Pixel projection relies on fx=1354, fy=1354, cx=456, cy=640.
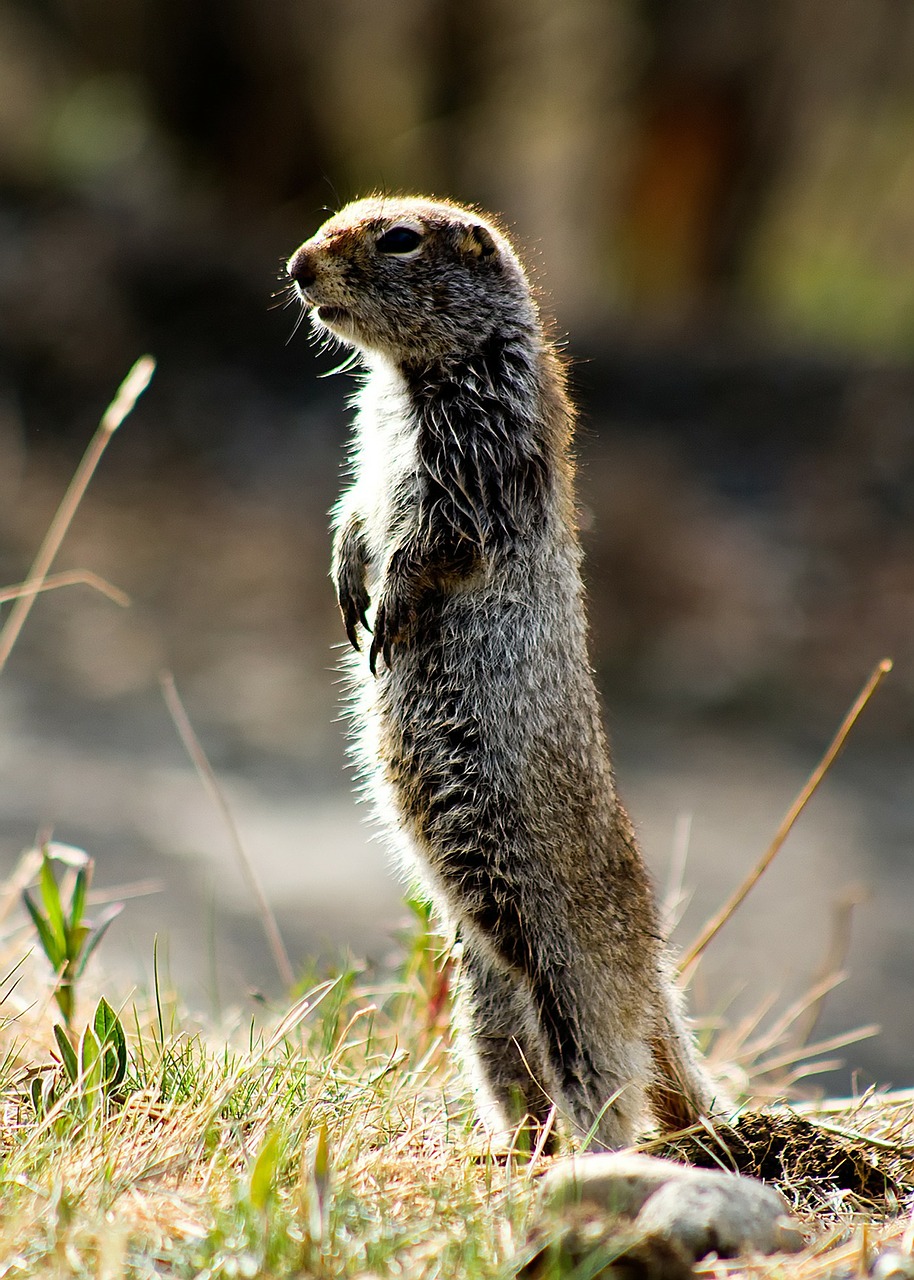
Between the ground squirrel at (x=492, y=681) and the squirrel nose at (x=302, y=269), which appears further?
the squirrel nose at (x=302, y=269)

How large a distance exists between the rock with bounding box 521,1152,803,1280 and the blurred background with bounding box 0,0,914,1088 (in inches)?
179

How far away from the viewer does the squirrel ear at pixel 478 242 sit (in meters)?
3.49

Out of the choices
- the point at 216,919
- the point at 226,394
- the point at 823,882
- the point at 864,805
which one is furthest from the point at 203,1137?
the point at 226,394

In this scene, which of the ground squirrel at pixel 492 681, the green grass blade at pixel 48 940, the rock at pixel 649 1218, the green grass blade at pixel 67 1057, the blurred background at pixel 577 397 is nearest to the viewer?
the rock at pixel 649 1218

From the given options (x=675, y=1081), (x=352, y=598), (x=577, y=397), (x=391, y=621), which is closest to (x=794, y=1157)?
(x=675, y=1081)

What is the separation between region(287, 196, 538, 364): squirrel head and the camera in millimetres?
3387

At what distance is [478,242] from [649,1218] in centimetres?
237

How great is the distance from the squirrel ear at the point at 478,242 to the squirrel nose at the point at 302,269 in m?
0.40

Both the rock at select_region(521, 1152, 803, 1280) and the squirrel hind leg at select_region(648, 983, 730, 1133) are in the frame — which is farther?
the squirrel hind leg at select_region(648, 983, 730, 1133)

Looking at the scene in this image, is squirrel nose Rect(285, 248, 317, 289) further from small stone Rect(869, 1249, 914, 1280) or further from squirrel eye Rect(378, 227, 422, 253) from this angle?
small stone Rect(869, 1249, 914, 1280)

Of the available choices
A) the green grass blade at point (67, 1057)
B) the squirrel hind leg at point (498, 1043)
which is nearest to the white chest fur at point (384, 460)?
the squirrel hind leg at point (498, 1043)

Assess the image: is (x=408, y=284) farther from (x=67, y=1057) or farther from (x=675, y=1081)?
(x=675, y=1081)

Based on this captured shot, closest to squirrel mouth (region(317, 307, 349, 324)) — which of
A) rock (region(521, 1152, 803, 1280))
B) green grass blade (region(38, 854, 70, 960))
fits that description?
green grass blade (region(38, 854, 70, 960))

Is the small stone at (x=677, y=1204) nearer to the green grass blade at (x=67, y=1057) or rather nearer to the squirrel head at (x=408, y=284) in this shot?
the green grass blade at (x=67, y=1057)
